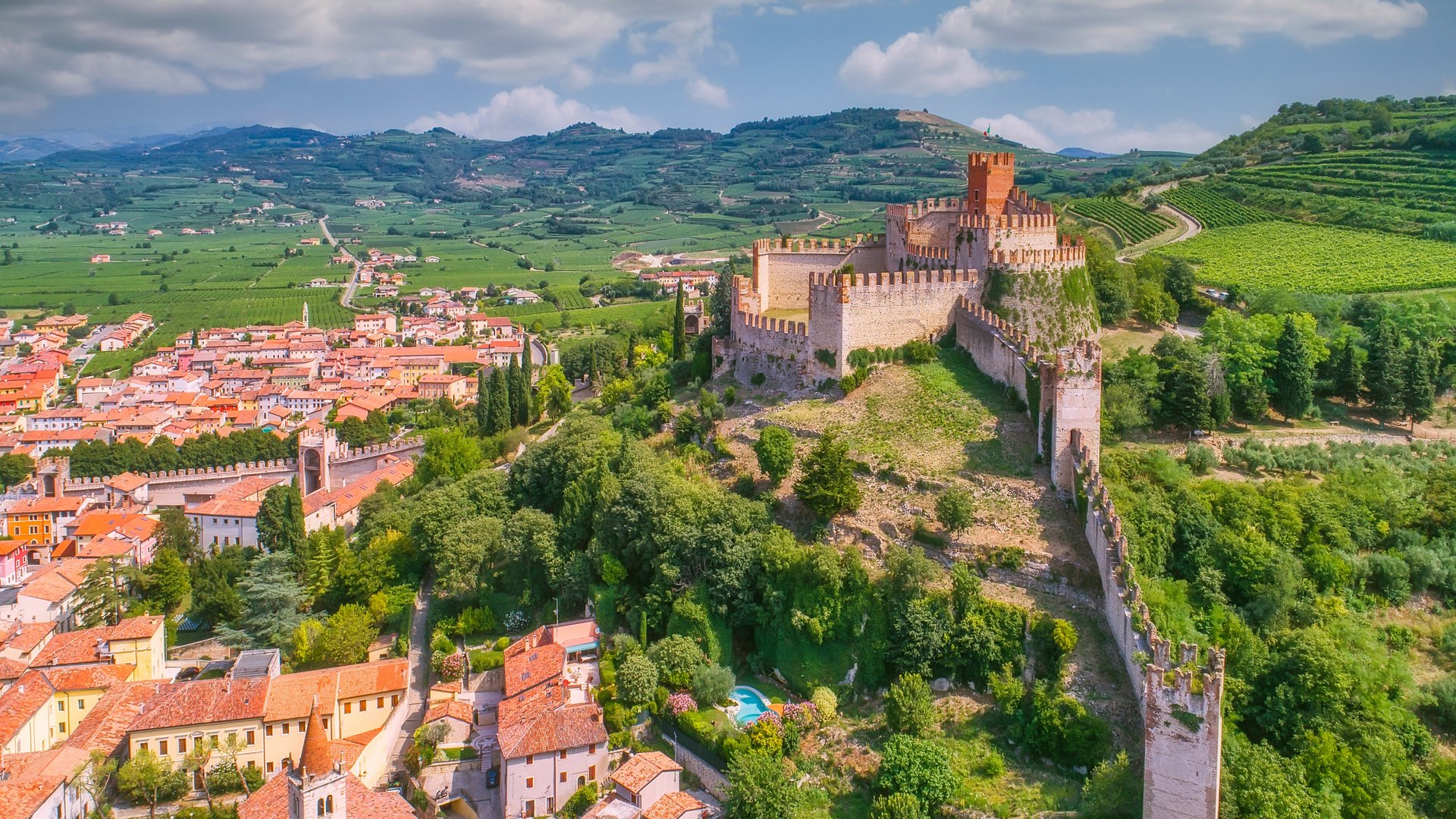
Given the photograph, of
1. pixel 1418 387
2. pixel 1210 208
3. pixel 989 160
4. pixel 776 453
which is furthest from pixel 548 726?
pixel 1210 208

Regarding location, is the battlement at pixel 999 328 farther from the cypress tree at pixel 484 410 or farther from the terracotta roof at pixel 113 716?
the cypress tree at pixel 484 410

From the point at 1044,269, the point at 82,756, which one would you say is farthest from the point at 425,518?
the point at 1044,269

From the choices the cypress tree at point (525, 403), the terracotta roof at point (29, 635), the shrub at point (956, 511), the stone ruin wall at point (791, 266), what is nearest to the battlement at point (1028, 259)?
the stone ruin wall at point (791, 266)

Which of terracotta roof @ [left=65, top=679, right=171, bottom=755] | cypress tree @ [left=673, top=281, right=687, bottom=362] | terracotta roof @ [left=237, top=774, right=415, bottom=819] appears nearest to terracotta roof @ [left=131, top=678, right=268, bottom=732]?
terracotta roof @ [left=65, top=679, right=171, bottom=755]

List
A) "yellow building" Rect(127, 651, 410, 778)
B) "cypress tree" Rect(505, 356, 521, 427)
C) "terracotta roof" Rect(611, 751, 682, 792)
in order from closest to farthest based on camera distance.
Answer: "terracotta roof" Rect(611, 751, 682, 792) → "yellow building" Rect(127, 651, 410, 778) → "cypress tree" Rect(505, 356, 521, 427)

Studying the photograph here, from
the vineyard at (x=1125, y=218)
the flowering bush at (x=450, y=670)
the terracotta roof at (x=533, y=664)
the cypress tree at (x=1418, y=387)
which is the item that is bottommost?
the flowering bush at (x=450, y=670)

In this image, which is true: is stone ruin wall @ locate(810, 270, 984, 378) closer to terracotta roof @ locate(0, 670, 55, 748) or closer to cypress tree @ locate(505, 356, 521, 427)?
cypress tree @ locate(505, 356, 521, 427)

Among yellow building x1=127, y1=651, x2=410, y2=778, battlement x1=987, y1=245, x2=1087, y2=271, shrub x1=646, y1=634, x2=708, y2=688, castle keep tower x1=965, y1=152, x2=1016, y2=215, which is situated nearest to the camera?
shrub x1=646, y1=634, x2=708, y2=688
